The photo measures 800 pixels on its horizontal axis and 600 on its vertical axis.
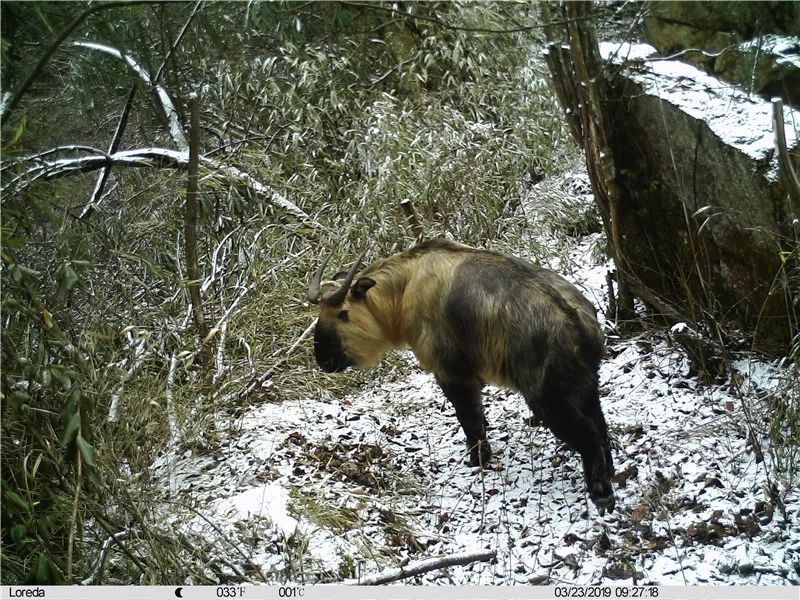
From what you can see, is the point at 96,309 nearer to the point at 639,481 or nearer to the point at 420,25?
the point at 639,481

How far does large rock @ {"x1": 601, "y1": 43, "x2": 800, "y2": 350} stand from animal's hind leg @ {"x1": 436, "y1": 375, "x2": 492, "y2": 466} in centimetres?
123

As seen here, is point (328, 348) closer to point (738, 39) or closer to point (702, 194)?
point (702, 194)

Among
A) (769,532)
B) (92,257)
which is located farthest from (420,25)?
(769,532)

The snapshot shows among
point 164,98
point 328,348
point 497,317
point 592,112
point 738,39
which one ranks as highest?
point 738,39

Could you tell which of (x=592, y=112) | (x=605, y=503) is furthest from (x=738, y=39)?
(x=605, y=503)

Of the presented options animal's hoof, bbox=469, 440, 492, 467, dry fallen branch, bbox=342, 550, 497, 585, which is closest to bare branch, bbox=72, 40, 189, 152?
animal's hoof, bbox=469, 440, 492, 467

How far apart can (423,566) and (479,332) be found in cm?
122

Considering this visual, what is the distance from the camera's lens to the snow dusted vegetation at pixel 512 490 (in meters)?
3.40

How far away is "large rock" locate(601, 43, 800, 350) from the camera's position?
13.7 feet

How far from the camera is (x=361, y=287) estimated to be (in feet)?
14.6

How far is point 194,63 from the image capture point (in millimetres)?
5652

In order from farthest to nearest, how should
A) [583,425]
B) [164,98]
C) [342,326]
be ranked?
[164,98], [342,326], [583,425]

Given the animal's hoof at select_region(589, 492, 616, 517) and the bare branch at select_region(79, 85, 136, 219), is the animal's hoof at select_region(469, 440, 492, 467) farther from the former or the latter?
the bare branch at select_region(79, 85, 136, 219)

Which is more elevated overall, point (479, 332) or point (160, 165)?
point (160, 165)
